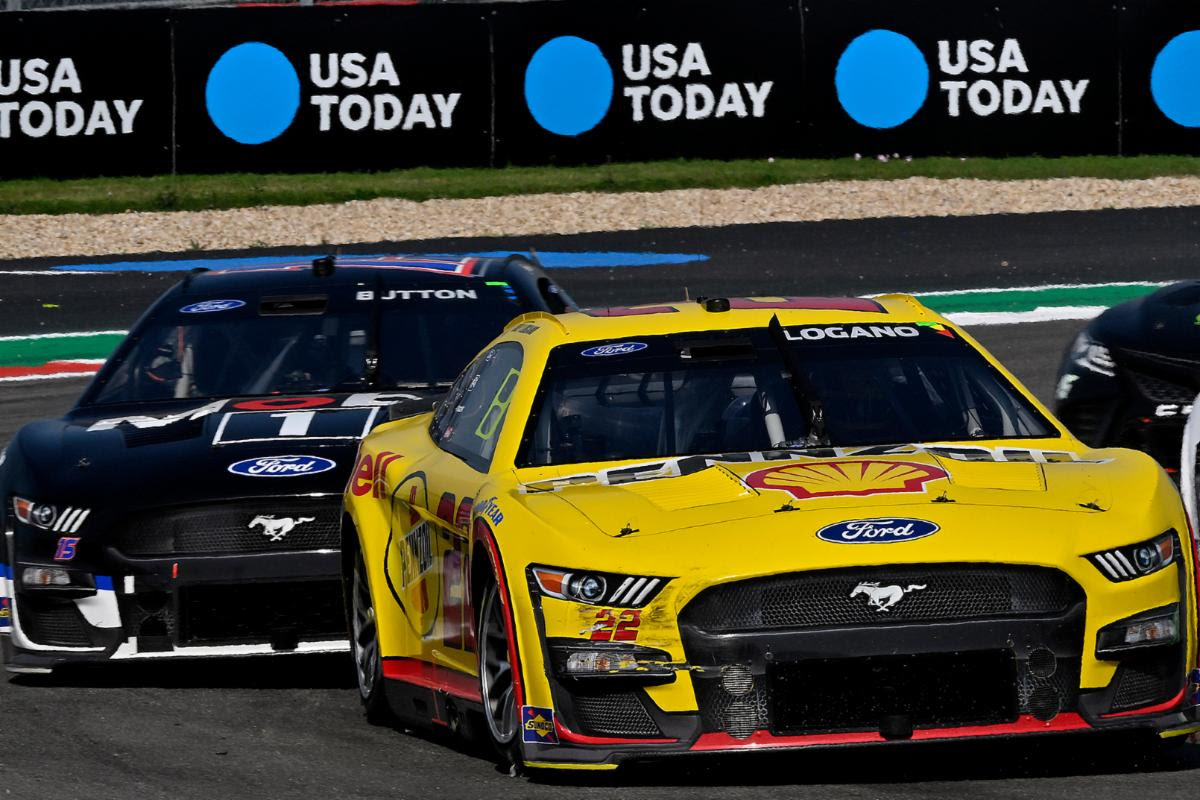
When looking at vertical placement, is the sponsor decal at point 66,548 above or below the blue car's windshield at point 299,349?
below

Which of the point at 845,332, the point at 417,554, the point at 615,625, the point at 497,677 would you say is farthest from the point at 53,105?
the point at 615,625

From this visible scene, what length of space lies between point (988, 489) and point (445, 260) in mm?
4514

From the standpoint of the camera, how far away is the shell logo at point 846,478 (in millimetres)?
5918

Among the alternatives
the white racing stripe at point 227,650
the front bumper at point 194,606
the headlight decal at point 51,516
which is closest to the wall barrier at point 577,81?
the headlight decal at point 51,516

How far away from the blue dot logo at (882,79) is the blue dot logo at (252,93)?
544 cm

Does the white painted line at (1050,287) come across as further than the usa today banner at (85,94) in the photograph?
No

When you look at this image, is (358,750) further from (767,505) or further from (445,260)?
(445,260)

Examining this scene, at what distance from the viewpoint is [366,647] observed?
739 centimetres

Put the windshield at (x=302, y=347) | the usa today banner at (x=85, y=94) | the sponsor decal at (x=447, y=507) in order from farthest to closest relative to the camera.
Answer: the usa today banner at (x=85, y=94)
the windshield at (x=302, y=347)
the sponsor decal at (x=447, y=507)

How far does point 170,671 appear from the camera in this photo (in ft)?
27.1

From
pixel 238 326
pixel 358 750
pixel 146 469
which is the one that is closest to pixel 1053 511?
pixel 358 750

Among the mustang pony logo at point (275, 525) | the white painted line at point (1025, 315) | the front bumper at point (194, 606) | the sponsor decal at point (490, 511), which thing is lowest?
the white painted line at point (1025, 315)

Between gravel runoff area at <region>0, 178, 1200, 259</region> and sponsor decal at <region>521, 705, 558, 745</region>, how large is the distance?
16.1m

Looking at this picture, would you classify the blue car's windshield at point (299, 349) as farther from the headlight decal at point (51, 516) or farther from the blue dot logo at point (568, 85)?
the blue dot logo at point (568, 85)
